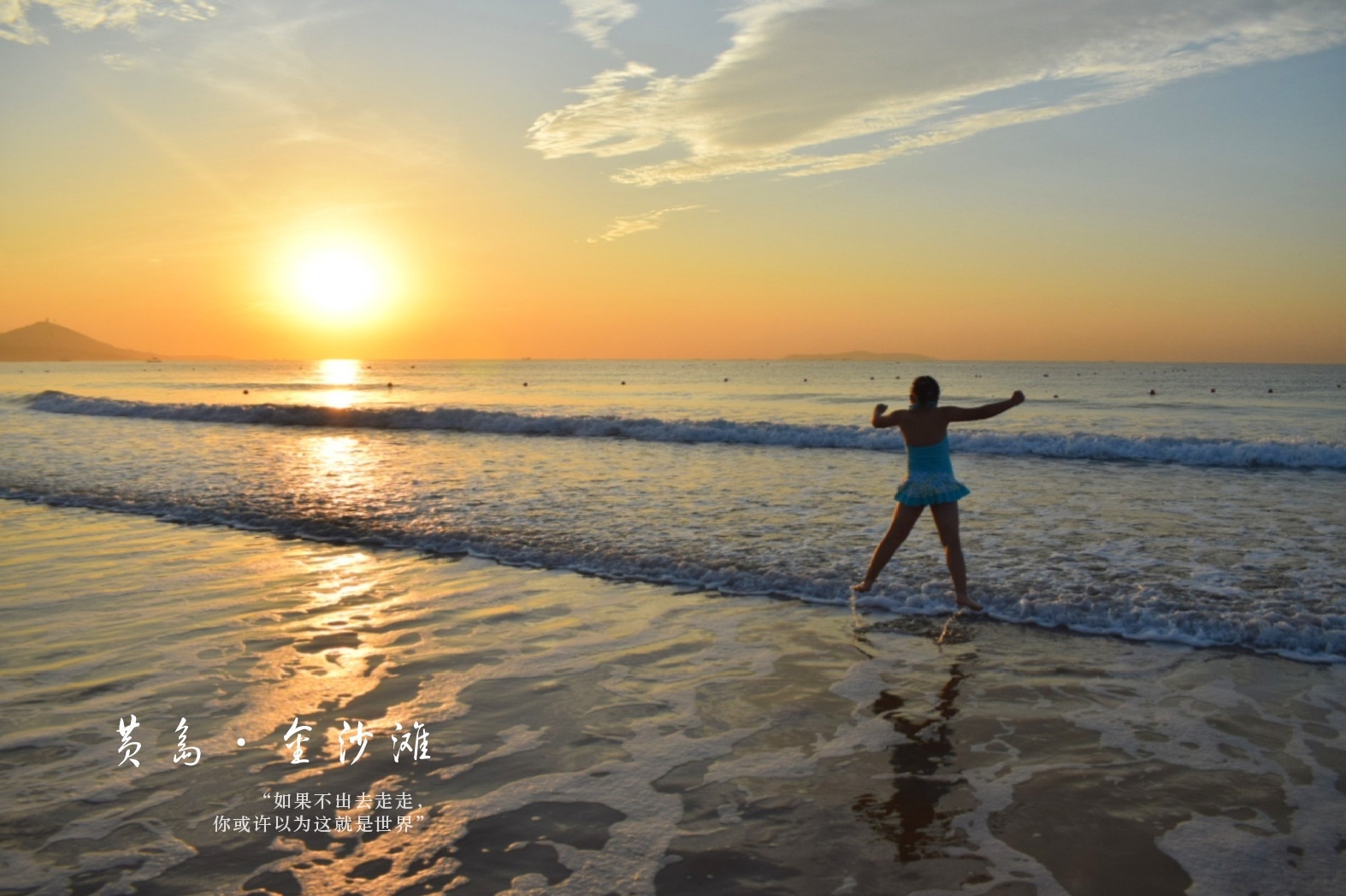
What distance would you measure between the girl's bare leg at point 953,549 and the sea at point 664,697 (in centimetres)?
40

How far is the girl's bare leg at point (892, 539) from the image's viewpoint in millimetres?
8555

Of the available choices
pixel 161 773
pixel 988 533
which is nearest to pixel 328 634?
pixel 161 773

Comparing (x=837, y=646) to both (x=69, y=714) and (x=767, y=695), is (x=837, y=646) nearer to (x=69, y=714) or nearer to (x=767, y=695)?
(x=767, y=695)

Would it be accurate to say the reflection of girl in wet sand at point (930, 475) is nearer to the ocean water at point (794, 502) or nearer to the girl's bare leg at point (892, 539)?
the girl's bare leg at point (892, 539)

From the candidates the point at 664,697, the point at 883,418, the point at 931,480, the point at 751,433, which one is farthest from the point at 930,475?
the point at 751,433

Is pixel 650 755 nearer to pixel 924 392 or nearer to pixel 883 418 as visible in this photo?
pixel 883 418

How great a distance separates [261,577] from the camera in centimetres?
963

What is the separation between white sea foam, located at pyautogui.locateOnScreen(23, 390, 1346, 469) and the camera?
73.1 feet

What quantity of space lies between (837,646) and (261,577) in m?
6.58

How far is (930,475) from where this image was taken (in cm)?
851

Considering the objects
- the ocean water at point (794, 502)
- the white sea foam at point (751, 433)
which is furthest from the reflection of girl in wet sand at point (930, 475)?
the white sea foam at point (751, 433)

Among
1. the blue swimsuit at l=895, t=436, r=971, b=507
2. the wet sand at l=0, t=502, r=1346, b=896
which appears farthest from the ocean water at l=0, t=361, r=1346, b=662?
the wet sand at l=0, t=502, r=1346, b=896

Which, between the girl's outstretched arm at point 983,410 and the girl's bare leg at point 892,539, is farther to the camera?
the girl's bare leg at point 892,539

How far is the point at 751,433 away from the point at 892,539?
20485mm
